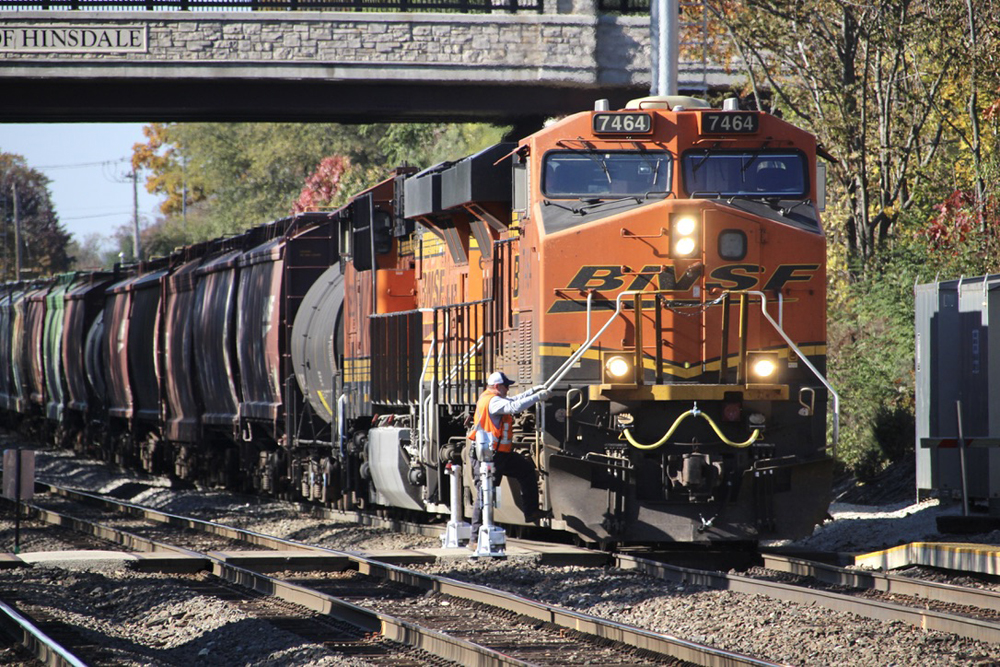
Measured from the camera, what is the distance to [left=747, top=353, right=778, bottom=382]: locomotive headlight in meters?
11.8

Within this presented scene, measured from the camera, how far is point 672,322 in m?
11.8

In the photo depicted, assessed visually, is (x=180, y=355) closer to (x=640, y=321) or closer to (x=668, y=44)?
(x=668, y=44)

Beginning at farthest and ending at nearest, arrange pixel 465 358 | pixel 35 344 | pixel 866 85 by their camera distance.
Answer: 1. pixel 35 344
2. pixel 866 85
3. pixel 465 358

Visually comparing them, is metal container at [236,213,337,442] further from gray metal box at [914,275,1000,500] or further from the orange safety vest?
gray metal box at [914,275,1000,500]

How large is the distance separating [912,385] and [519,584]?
9.39m

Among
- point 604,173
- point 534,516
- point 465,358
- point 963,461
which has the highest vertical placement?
point 604,173

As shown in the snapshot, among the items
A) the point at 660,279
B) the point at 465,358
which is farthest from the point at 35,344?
the point at 660,279

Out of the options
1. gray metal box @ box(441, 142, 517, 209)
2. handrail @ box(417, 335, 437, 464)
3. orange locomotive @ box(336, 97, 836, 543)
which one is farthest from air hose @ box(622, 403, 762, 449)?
handrail @ box(417, 335, 437, 464)

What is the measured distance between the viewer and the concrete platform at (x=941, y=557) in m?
11.1

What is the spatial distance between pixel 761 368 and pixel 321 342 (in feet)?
27.2

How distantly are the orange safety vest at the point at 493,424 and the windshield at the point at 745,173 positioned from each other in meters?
2.45

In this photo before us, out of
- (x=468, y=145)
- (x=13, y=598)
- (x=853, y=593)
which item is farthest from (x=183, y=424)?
(x=468, y=145)

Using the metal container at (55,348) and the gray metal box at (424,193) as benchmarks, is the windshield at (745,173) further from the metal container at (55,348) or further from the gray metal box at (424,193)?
the metal container at (55,348)

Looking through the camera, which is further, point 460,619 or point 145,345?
point 145,345
